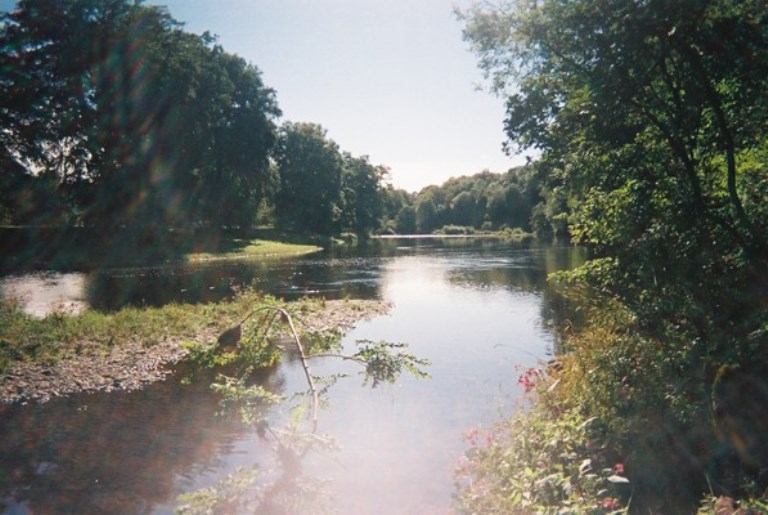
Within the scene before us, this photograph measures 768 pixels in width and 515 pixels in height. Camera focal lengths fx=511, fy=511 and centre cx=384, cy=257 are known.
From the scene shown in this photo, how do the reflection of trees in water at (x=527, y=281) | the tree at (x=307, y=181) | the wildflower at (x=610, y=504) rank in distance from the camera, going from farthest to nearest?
the tree at (x=307, y=181) → the reflection of trees in water at (x=527, y=281) → the wildflower at (x=610, y=504)

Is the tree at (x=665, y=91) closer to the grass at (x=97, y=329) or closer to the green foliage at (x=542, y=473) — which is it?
the green foliage at (x=542, y=473)

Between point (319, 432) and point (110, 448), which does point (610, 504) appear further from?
point (110, 448)

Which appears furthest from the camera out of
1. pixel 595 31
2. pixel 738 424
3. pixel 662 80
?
pixel 662 80

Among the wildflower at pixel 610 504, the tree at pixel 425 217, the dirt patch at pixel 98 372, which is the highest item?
the tree at pixel 425 217

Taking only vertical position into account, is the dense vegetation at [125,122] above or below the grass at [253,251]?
above

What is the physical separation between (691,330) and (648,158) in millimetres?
2653

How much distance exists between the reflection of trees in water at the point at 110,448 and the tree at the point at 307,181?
84.5 meters

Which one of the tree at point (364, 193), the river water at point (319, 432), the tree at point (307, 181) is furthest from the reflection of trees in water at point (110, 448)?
the tree at point (364, 193)

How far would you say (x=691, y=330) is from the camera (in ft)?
23.8

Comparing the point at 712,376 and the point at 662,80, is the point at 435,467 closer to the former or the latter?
the point at 712,376

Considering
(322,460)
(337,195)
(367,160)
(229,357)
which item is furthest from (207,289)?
(367,160)

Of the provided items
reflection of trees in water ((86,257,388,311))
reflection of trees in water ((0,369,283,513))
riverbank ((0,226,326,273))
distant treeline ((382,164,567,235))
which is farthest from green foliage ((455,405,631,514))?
distant treeline ((382,164,567,235))

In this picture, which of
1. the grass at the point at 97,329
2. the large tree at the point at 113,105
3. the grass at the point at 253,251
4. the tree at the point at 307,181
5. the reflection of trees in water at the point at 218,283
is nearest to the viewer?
the grass at the point at 97,329

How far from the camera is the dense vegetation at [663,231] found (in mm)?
6051
